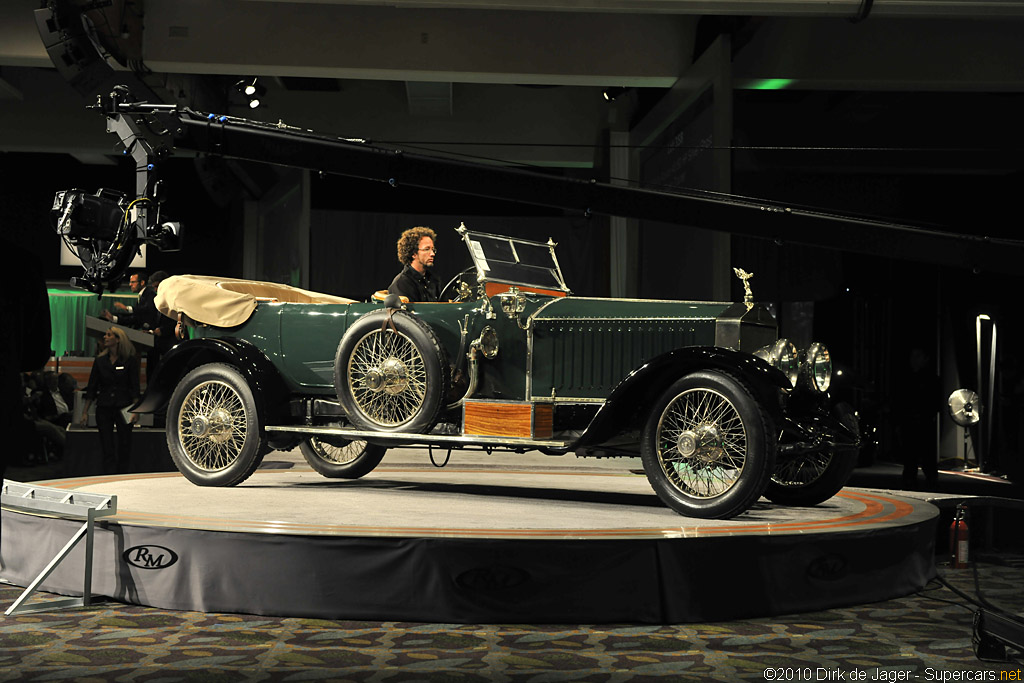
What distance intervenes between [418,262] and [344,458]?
1.43 meters

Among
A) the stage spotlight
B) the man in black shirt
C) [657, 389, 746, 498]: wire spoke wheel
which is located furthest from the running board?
the stage spotlight

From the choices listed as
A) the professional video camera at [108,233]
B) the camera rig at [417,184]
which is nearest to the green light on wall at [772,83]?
the camera rig at [417,184]

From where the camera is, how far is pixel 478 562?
343 centimetres

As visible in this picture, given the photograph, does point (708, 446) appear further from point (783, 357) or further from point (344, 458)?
point (344, 458)

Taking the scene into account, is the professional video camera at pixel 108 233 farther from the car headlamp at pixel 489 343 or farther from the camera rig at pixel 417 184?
the car headlamp at pixel 489 343

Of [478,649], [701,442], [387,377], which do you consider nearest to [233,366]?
[387,377]

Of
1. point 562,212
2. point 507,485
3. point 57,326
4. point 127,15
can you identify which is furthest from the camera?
point 57,326

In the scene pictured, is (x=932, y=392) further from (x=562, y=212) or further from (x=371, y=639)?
(x=562, y=212)

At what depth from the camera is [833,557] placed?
380 cm

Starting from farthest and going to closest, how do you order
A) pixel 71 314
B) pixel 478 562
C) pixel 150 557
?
pixel 71 314 < pixel 150 557 < pixel 478 562

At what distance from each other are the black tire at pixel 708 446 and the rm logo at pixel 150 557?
6.58 ft

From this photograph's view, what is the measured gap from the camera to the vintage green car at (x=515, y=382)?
4289 millimetres

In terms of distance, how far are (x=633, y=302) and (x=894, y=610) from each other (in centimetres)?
180

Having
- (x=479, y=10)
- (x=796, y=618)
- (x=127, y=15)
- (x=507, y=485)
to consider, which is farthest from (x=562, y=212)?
(x=796, y=618)
